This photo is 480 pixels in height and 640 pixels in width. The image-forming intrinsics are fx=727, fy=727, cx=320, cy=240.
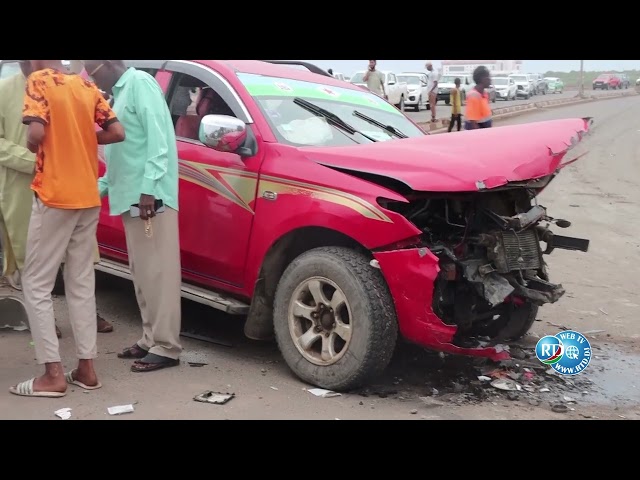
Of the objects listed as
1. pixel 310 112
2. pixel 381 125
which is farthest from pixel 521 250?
pixel 310 112

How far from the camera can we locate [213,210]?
467 centimetres

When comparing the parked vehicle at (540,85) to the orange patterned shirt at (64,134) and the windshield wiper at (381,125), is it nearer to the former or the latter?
the windshield wiper at (381,125)

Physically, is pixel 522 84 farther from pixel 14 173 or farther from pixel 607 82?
pixel 14 173

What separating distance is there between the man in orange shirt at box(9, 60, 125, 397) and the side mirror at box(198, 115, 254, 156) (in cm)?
50

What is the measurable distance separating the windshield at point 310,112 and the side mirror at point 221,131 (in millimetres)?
282

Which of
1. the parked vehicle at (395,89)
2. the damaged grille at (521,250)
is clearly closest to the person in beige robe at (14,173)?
the damaged grille at (521,250)

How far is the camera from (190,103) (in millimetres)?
5117

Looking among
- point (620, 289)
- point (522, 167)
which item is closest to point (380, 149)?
point (522, 167)

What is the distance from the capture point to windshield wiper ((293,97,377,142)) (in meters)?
4.98

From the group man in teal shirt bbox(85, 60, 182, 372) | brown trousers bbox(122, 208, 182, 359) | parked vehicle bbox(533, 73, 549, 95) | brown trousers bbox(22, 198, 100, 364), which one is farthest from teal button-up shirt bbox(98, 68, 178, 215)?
parked vehicle bbox(533, 73, 549, 95)

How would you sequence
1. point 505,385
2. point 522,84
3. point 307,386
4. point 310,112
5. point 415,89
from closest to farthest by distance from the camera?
point 307,386 → point 505,385 → point 310,112 → point 415,89 → point 522,84

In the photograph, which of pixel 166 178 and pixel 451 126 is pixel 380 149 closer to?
pixel 166 178

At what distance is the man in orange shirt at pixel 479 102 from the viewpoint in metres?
9.63

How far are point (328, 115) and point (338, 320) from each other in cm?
158
